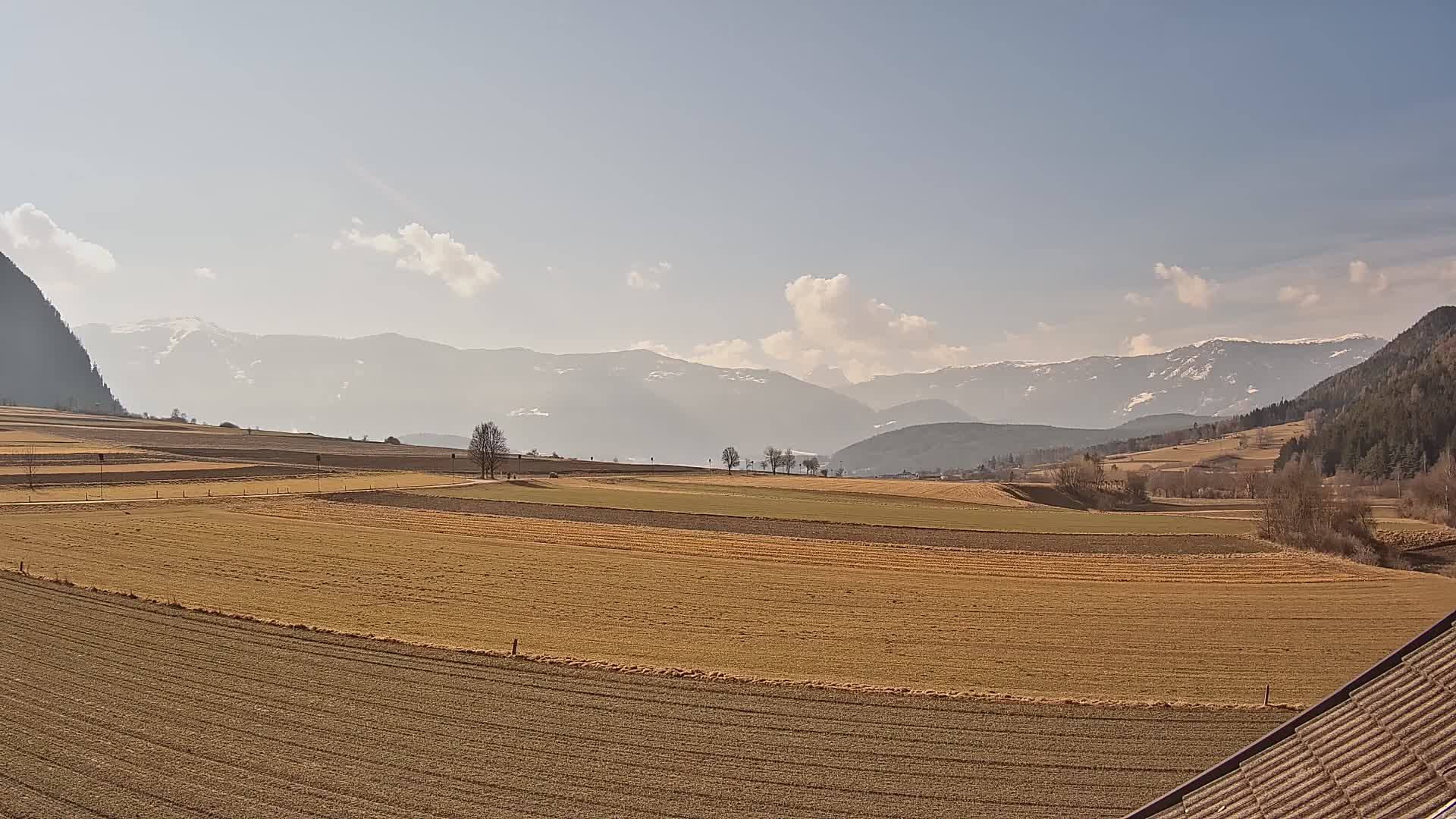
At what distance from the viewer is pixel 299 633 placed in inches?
1165

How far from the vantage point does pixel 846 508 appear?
87875mm

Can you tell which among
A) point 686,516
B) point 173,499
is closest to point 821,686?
point 686,516

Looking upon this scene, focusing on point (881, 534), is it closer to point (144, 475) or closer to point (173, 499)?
point (173, 499)

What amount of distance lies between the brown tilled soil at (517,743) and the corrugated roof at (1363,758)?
6943 mm

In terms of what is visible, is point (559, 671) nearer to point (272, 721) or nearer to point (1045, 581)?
point (272, 721)

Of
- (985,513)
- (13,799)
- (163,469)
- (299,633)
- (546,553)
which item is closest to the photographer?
(13,799)

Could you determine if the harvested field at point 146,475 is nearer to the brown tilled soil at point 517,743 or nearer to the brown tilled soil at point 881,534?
the brown tilled soil at point 881,534

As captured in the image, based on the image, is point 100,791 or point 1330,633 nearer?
point 100,791

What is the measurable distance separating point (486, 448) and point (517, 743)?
113141 mm

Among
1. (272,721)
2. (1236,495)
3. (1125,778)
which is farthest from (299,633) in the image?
(1236,495)

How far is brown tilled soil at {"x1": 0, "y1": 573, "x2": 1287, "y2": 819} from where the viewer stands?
16.8 m

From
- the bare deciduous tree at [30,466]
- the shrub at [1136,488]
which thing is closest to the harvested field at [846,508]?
the bare deciduous tree at [30,466]

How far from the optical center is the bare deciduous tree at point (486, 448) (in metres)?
125

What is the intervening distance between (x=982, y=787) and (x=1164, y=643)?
17824 millimetres
